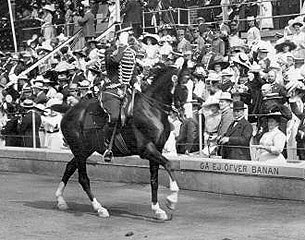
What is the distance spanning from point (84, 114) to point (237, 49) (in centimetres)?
721

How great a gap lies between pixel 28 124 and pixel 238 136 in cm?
634

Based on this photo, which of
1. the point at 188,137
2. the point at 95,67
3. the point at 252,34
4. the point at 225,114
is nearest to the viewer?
the point at 225,114

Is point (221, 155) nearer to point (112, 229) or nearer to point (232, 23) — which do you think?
point (112, 229)

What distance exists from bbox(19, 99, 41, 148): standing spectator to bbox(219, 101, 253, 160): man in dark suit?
5.43 m

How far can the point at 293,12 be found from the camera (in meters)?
23.5

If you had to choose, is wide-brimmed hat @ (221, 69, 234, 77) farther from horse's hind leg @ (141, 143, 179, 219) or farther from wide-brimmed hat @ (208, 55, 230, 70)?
horse's hind leg @ (141, 143, 179, 219)

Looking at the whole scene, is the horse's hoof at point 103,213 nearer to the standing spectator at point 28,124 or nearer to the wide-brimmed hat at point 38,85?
the standing spectator at point 28,124

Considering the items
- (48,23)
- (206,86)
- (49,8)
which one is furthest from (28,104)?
(49,8)

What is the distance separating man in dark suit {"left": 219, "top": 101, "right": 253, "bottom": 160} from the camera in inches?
567

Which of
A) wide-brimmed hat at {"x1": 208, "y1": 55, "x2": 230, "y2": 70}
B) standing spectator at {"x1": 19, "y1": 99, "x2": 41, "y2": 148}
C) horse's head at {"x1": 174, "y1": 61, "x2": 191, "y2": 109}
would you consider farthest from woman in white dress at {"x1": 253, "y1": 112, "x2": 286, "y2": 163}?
standing spectator at {"x1": 19, "y1": 99, "x2": 41, "y2": 148}

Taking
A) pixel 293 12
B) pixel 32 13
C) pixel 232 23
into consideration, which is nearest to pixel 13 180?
pixel 232 23

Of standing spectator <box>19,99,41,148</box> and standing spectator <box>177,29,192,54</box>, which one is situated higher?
standing spectator <box>177,29,192,54</box>

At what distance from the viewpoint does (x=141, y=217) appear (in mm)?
13070

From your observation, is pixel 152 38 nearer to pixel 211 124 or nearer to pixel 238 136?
pixel 211 124
